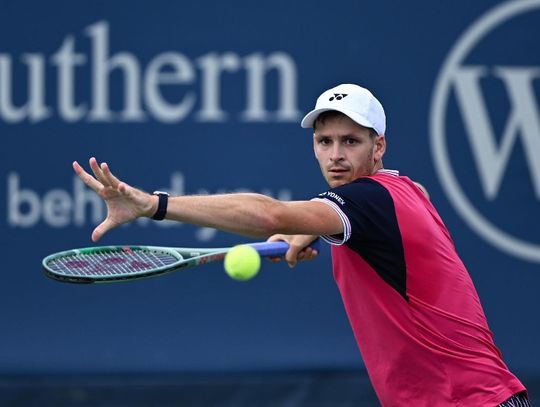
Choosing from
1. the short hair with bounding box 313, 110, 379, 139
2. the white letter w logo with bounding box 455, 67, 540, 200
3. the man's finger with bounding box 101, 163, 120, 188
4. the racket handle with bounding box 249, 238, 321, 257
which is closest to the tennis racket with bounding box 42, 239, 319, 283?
the racket handle with bounding box 249, 238, 321, 257

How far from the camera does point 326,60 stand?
8039 mm

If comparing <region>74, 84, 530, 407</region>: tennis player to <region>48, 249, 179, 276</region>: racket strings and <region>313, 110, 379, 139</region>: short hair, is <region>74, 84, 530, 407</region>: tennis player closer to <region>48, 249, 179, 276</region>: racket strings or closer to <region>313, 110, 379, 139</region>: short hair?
<region>313, 110, 379, 139</region>: short hair

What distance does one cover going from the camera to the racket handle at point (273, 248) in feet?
15.7

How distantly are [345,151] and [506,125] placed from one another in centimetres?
392

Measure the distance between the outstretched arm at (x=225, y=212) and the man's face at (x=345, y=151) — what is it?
412 mm

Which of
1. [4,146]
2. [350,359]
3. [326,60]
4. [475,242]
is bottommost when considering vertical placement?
[350,359]

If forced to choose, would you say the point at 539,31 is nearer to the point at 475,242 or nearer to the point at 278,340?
the point at 475,242

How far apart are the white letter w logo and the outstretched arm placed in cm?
422

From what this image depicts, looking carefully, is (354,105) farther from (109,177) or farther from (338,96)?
(109,177)

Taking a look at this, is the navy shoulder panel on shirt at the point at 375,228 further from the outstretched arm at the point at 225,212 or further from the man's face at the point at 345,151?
the man's face at the point at 345,151

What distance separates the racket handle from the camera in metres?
4.79

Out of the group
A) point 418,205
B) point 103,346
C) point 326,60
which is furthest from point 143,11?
point 418,205

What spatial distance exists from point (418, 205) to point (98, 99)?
4.11m

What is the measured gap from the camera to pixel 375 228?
4.13 m
